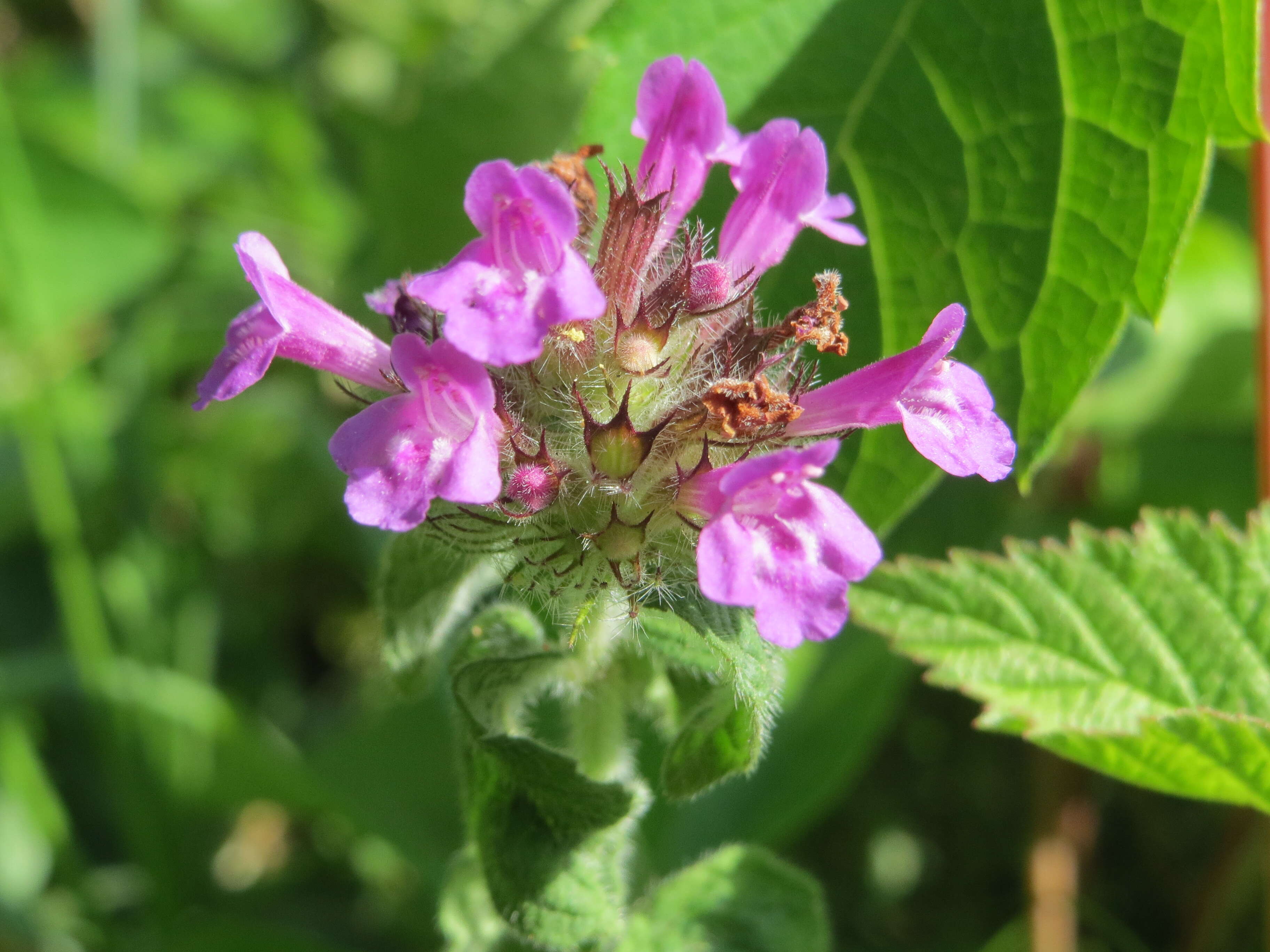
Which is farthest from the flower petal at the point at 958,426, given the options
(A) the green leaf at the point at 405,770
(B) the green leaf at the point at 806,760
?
(A) the green leaf at the point at 405,770

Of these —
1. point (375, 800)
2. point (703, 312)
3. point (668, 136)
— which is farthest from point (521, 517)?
point (375, 800)

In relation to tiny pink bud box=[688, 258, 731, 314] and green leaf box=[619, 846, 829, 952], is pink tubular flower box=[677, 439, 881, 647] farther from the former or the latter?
green leaf box=[619, 846, 829, 952]

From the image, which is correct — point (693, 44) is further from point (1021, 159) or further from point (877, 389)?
point (877, 389)

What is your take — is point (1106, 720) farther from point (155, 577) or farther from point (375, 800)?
point (155, 577)

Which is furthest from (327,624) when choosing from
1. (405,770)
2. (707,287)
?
(707,287)

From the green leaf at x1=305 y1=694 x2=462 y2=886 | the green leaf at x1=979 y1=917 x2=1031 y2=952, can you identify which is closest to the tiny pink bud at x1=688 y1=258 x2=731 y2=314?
the green leaf at x1=305 y1=694 x2=462 y2=886
